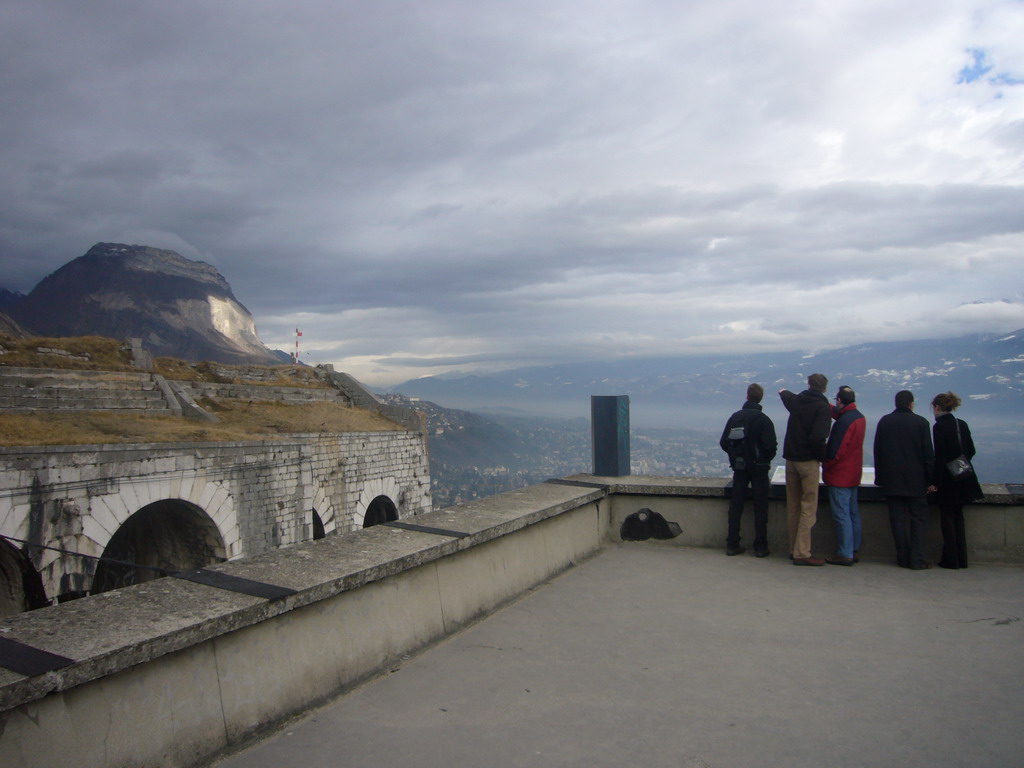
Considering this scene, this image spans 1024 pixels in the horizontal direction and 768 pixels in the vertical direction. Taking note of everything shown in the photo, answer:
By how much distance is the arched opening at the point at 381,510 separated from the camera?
29109mm

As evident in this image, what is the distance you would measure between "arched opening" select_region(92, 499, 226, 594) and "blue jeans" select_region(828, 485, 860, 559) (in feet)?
52.3

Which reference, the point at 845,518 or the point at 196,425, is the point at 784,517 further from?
the point at 196,425

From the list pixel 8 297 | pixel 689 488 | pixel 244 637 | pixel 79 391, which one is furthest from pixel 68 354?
pixel 8 297

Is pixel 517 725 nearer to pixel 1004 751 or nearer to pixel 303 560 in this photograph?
pixel 303 560

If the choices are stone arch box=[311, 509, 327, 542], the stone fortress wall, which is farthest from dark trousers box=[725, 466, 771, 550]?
stone arch box=[311, 509, 327, 542]

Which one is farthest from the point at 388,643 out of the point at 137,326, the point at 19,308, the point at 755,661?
the point at 19,308

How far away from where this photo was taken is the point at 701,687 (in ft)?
10.2

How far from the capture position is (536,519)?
15.9 feet

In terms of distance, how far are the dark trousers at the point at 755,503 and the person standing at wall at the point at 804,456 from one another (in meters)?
0.18

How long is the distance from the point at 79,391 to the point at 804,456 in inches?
851

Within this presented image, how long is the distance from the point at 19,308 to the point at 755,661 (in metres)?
166

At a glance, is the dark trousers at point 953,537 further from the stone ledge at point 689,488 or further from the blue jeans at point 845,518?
the blue jeans at point 845,518

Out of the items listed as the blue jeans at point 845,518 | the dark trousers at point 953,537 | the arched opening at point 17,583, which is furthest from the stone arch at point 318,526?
the dark trousers at point 953,537

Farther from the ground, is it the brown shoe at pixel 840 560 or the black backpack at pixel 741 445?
the black backpack at pixel 741 445
